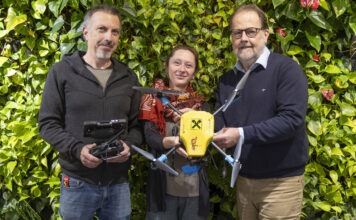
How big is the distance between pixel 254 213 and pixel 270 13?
3.63ft

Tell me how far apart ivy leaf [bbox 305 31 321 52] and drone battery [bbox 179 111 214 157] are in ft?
3.20

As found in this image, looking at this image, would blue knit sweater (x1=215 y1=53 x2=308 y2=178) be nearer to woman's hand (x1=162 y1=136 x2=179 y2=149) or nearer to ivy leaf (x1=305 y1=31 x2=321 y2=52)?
woman's hand (x1=162 y1=136 x2=179 y2=149)

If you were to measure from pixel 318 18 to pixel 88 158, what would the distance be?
141cm

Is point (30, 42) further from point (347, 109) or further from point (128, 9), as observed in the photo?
point (347, 109)

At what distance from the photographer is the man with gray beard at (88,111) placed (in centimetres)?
A: 133

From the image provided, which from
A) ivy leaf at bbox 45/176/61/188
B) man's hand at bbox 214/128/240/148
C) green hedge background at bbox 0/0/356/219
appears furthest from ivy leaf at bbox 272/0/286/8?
ivy leaf at bbox 45/176/61/188

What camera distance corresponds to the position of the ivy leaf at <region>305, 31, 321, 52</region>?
1.72 m

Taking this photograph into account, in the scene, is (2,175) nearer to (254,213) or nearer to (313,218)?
(254,213)

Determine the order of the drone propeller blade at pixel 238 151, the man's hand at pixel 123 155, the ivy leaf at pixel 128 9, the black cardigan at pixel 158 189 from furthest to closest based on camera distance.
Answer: the ivy leaf at pixel 128 9
the black cardigan at pixel 158 189
the man's hand at pixel 123 155
the drone propeller blade at pixel 238 151

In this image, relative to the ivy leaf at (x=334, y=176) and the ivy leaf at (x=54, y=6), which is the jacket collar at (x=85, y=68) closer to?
the ivy leaf at (x=54, y=6)

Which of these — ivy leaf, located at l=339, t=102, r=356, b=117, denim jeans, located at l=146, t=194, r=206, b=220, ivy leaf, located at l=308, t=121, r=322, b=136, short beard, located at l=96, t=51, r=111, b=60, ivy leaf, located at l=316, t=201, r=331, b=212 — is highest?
short beard, located at l=96, t=51, r=111, b=60

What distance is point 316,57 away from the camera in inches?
70.0

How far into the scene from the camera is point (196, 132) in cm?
108

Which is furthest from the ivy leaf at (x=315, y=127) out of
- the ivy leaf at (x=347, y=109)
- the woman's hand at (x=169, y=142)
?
the woman's hand at (x=169, y=142)
